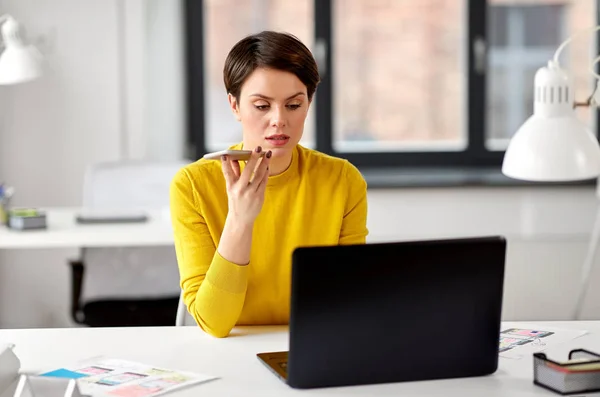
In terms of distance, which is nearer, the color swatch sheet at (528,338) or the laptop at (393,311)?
the laptop at (393,311)

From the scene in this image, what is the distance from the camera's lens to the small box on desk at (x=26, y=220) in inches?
141

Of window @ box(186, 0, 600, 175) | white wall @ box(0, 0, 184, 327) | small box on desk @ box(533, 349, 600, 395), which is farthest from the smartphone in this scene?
window @ box(186, 0, 600, 175)

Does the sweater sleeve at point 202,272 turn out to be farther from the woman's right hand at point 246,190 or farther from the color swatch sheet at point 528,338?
the color swatch sheet at point 528,338

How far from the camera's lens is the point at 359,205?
7.40 feet

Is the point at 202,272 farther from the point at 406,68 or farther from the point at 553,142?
the point at 406,68

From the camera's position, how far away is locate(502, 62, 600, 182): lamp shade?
1.90 metres

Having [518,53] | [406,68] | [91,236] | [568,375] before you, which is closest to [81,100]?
[91,236]

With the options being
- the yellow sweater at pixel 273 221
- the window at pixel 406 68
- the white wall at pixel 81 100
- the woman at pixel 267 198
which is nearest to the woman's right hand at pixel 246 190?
the woman at pixel 267 198

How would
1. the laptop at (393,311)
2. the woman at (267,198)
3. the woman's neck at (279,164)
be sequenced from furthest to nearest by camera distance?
the woman's neck at (279,164)
the woman at (267,198)
the laptop at (393,311)

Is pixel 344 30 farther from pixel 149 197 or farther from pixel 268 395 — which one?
pixel 268 395

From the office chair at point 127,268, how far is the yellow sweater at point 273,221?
154 centimetres

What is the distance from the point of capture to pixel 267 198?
2182 mm

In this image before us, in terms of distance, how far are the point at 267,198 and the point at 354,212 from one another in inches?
7.9

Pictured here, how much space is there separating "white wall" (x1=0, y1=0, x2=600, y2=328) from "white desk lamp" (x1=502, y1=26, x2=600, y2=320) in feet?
7.87
